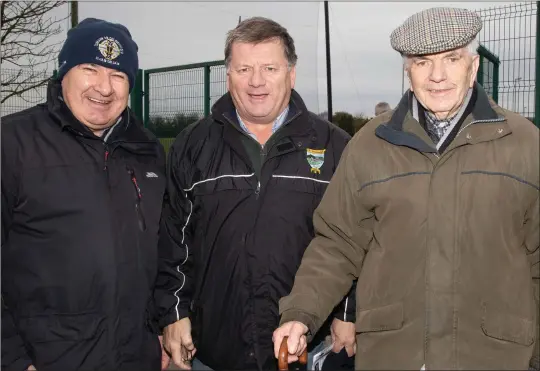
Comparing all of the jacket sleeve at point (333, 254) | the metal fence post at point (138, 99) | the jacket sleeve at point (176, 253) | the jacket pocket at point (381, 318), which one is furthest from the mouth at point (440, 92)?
the metal fence post at point (138, 99)

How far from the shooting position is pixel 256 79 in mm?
2797

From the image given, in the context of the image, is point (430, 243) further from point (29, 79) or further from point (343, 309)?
point (29, 79)

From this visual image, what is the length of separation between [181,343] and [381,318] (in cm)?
111

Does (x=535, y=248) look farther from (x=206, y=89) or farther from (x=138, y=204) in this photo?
(x=206, y=89)

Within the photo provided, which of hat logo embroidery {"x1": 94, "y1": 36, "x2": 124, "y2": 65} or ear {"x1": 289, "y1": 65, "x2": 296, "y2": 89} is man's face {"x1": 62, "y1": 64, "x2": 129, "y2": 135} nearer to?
hat logo embroidery {"x1": 94, "y1": 36, "x2": 124, "y2": 65}

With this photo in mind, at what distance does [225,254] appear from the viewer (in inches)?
107

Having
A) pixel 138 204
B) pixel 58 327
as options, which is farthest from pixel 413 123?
pixel 58 327

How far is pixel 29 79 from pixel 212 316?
7012 millimetres

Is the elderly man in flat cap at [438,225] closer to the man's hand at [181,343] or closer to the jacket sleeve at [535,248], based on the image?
the jacket sleeve at [535,248]

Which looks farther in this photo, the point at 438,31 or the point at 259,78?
the point at 259,78

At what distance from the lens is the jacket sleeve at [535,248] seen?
6.96 ft

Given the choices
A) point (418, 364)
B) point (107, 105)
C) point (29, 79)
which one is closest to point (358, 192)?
point (418, 364)

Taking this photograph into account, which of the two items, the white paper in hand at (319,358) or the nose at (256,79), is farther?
the nose at (256,79)

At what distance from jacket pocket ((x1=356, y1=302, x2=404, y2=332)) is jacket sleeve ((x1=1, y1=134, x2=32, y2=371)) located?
1387 mm
